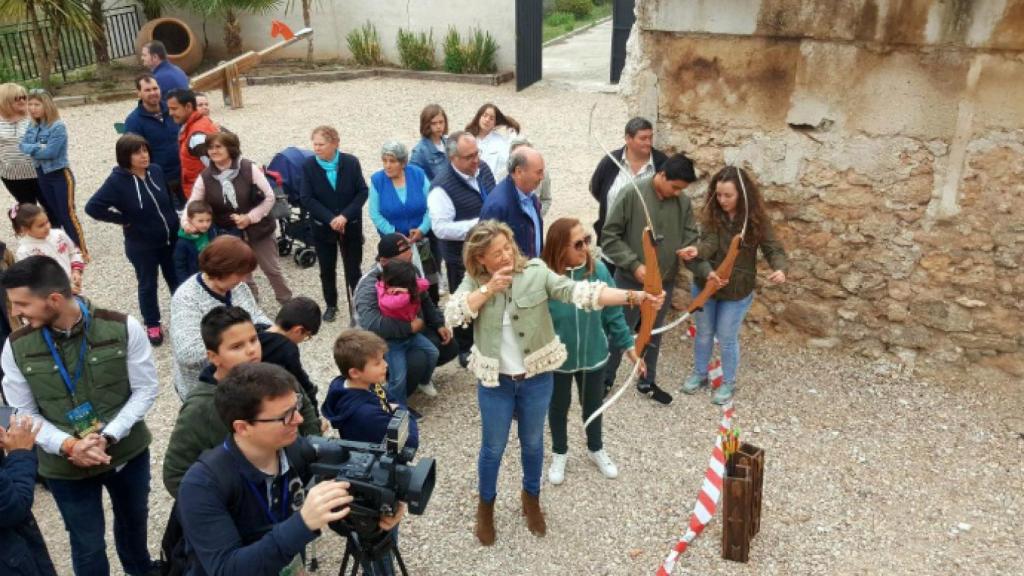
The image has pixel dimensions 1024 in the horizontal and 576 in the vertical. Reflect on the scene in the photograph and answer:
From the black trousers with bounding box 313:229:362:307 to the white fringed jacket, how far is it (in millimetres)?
2886

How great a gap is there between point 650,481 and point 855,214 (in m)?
2.47

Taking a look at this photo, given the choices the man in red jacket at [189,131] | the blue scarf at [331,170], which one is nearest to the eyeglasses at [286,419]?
the blue scarf at [331,170]

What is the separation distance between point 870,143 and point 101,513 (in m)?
5.12

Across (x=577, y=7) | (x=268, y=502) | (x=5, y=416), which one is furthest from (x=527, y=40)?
(x=268, y=502)

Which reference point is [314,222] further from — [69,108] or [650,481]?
[69,108]

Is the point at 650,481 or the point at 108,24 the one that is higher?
the point at 108,24

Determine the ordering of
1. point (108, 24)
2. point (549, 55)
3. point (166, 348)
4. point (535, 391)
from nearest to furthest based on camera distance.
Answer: point (535, 391), point (166, 348), point (108, 24), point (549, 55)

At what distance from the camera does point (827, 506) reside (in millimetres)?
4609

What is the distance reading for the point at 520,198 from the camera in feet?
17.3

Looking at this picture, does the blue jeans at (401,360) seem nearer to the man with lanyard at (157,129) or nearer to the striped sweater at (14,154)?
the man with lanyard at (157,129)

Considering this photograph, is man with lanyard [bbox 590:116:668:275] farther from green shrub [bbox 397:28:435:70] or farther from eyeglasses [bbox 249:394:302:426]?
green shrub [bbox 397:28:435:70]

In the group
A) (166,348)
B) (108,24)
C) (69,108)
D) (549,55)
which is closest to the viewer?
(166,348)

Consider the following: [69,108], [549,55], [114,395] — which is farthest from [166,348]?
[549,55]

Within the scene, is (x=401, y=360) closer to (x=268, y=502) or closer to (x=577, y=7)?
(x=268, y=502)
